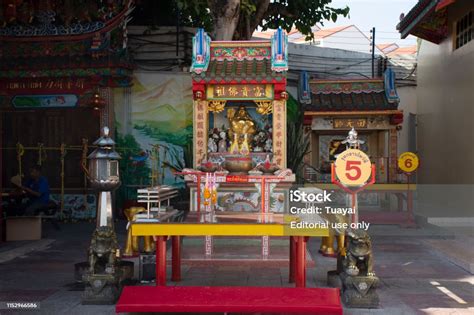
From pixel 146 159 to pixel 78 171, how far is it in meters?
1.71

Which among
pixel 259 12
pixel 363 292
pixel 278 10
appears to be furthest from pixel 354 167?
pixel 278 10

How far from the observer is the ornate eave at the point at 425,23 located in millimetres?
14881

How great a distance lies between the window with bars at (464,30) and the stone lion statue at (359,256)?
9315 mm

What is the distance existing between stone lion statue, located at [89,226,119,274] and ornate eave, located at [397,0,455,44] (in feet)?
34.9

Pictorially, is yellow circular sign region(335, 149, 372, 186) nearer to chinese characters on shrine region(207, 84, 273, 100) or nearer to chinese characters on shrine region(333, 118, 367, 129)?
chinese characters on shrine region(207, 84, 273, 100)

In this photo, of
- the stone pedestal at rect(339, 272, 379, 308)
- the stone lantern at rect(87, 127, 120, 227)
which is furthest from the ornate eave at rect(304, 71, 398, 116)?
the stone pedestal at rect(339, 272, 379, 308)

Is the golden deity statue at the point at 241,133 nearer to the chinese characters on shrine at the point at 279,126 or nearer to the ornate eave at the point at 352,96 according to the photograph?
the chinese characters on shrine at the point at 279,126

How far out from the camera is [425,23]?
641 inches

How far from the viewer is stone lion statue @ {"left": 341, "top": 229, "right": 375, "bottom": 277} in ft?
21.4

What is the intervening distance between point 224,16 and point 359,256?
314 inches

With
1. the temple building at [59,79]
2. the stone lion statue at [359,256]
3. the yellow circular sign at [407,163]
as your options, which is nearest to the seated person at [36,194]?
the temple building at [59,79]

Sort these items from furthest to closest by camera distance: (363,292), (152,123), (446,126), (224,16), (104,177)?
(446,126) → (152,123) → (224,16) → (104,177) → (363,292)

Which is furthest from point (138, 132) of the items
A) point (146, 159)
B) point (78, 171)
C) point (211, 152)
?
point (211, 152)

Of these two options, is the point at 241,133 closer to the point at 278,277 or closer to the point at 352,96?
the point at 278,277
